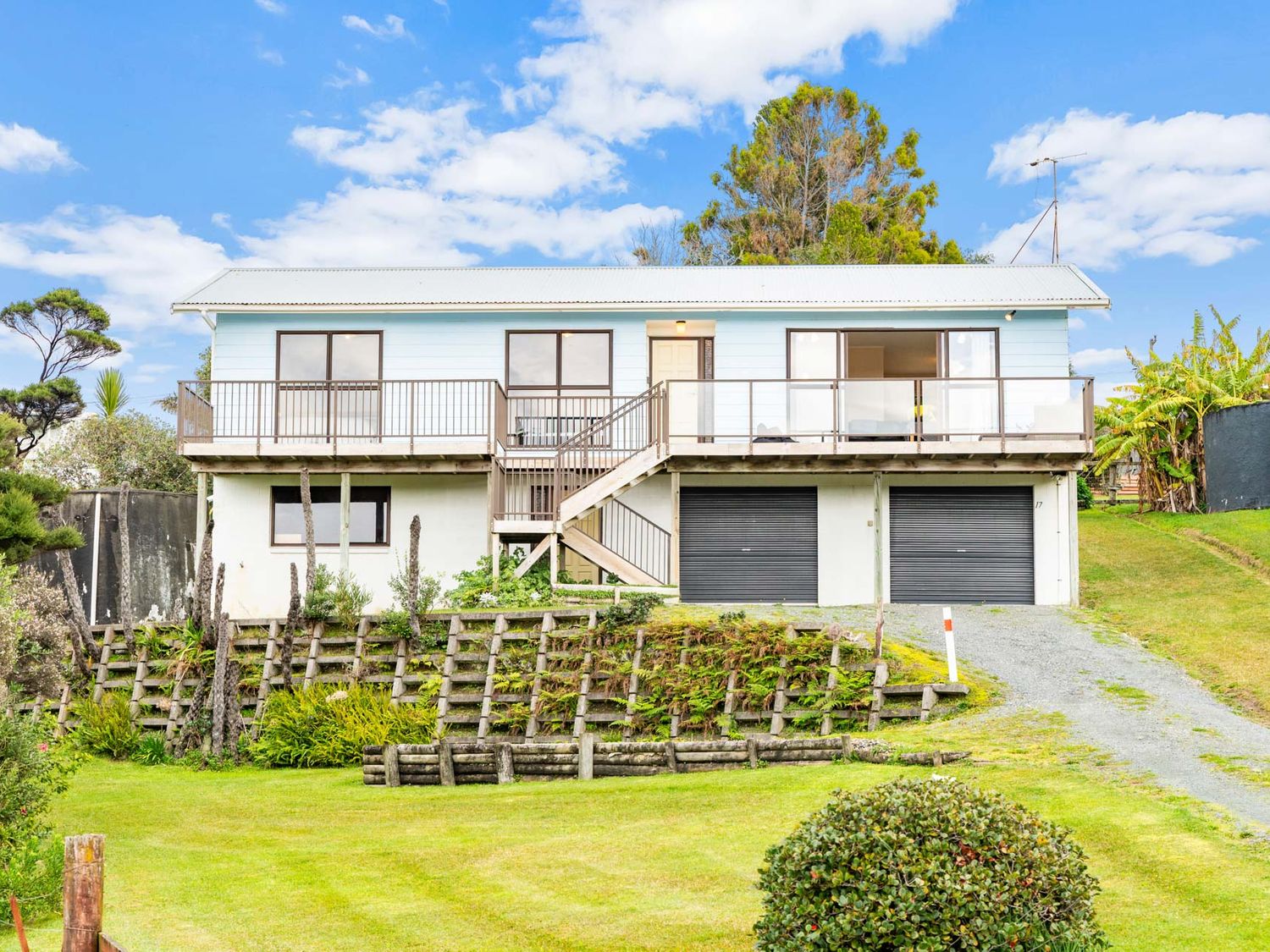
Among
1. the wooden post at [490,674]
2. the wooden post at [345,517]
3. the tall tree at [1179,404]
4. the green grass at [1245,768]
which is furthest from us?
the tall tree at [1179,404]

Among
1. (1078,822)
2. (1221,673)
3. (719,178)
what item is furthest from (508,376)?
(719,178)

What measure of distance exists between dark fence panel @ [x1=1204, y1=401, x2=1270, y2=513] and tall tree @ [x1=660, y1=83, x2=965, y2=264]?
17.8 meters

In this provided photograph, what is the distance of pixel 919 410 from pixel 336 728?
11094mm

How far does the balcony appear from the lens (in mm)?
20062

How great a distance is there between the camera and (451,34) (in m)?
36.1

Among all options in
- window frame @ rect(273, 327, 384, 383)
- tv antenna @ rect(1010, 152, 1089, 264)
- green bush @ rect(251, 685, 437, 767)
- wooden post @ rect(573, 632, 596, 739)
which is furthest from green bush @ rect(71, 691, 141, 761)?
tv antenna @ rect(1010, 152, 1089, 264)

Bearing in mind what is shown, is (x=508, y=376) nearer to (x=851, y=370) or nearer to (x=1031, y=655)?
(x=851, y=370)

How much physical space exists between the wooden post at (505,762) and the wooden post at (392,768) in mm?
1141

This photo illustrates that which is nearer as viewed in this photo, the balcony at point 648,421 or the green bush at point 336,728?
the green bush at point 336,728

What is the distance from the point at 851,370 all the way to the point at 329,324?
395 inches

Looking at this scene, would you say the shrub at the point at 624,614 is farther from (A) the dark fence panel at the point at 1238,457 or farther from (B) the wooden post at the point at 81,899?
(A) the dark fence panel at the point at 1238,457

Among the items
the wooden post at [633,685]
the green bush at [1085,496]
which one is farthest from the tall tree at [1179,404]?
the wooden post at [633,685]

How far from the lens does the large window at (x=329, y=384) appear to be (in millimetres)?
20703

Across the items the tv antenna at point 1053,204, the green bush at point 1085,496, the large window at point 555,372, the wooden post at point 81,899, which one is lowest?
the wooden post at point 81,899
